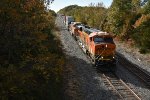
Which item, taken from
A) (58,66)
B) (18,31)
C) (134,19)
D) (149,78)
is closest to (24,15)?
(18,31)

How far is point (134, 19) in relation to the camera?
51.1m

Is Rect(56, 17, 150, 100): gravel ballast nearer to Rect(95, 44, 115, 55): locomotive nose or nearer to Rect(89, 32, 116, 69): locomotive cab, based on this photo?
Rect(89, 32, 116, 69): locomotive cab

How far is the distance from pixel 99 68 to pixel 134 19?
2637 cm

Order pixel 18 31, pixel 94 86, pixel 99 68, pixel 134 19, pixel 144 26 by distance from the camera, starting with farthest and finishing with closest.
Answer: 1. pixel 134 19
2. pixel 144 26
3. pixel 99 68
4. pixel 94 86
5. pixel 18 31

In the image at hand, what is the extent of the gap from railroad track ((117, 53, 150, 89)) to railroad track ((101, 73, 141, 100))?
6.49 ft

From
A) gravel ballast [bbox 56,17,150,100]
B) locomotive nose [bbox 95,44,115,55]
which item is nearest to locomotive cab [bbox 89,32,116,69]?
locomotive nose [bbox 95,44,115,55]

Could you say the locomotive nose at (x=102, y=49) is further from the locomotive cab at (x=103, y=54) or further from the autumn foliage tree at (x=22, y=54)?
the autumn foliage tree at (x=22, y=54)

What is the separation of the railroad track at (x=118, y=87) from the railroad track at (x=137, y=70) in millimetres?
1979

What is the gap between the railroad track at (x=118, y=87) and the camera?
788 inches

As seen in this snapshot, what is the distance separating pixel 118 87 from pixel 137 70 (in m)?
6.20

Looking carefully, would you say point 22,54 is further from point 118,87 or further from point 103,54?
point 103,54

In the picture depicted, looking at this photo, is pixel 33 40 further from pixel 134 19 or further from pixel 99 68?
pixel 134 19

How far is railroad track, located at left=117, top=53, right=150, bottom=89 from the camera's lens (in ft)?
80.2

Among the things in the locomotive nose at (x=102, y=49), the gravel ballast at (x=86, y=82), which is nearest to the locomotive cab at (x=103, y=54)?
the locomotive nose at (x=102, y=49)
